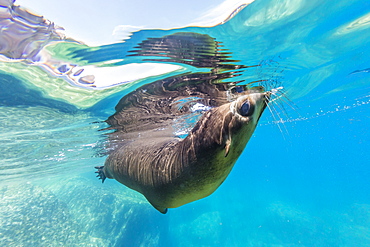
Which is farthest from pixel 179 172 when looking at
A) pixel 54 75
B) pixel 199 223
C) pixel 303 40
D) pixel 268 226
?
pixel 268 226

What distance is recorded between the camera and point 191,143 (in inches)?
117

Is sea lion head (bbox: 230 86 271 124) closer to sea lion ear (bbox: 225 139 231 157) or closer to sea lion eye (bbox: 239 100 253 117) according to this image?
sea lion eye (bbox: 239 100 253 117)

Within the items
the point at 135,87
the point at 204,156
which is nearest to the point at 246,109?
the point at 204,156

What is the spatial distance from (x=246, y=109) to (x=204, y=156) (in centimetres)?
89

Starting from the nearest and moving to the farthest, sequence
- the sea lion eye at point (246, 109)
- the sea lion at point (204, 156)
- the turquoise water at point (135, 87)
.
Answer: the sea lion eye at point (246, 109) → the sea lion at point (204, 156) → the turquoise water at point (135, 87)

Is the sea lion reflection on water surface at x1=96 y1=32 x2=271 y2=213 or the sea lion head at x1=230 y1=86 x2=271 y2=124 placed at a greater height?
the sea lion head at x1=230 y1=86 x2=271 y2=124

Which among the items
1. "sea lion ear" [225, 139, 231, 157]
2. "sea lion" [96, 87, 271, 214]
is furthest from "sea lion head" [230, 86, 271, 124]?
"sea lion ear" [225, 139, 231, 157]

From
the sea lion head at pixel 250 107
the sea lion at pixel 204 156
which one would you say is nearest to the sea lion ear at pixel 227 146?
the sea lion at pixel 204 156

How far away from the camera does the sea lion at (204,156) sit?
2210 millimetres

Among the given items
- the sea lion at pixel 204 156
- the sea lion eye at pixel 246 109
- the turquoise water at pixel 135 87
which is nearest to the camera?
the sea lion eye at pixel 246 109

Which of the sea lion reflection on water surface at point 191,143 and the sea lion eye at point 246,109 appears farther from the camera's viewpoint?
the sea lion reflection on water surface at point 191,143

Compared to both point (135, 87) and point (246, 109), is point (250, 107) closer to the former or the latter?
point (246, 109)

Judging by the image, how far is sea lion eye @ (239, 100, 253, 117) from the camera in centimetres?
207

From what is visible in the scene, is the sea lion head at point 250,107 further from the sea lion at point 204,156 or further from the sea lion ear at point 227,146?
the sea lion ear at point 227,146
